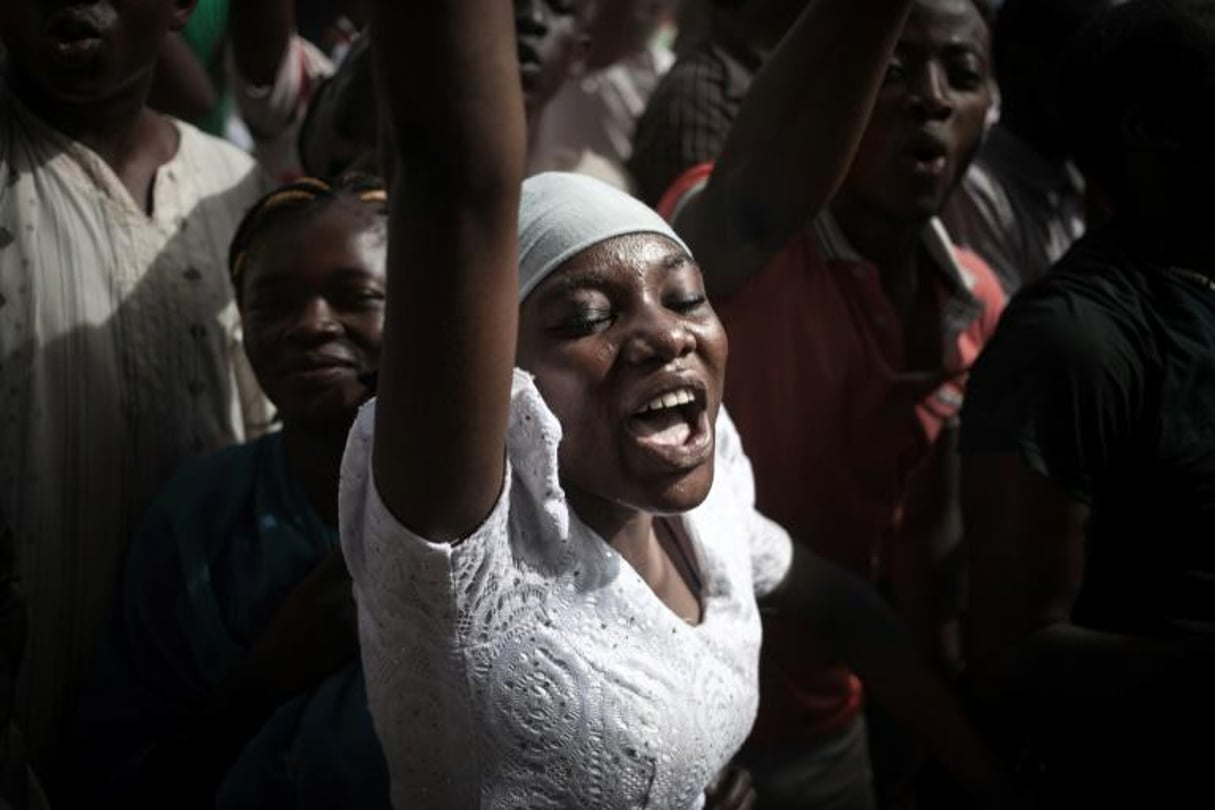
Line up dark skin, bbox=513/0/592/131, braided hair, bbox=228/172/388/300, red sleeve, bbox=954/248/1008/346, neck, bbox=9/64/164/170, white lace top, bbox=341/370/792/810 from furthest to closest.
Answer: dark skin, bbox=513/0/592/131 < red sleeve, bbox=954/248/1008/346 < neck, bbox=9/64/164/170 < braided hair, bbox=228/172/388/300 < white lace top, bbox=341/370/792/810

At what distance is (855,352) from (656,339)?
1.01 m

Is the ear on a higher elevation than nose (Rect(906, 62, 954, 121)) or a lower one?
higher

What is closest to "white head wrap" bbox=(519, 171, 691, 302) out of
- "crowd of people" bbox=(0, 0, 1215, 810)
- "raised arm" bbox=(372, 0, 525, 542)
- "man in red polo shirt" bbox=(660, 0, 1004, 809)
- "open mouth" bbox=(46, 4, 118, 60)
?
"crowd of people" bbox=(0, 0, 1215, 810)

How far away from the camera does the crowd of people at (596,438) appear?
1.53 meters

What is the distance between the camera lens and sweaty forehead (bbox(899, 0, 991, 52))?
2.65 m

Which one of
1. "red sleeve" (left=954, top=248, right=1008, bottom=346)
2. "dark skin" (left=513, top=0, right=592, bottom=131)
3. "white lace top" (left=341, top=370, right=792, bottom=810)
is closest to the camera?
"white lace top" (left=341, top=370, right=792, bottom=810)

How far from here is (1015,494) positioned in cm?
205

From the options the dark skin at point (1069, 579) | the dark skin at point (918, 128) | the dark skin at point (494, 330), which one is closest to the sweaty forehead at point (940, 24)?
the dark skin at point (918, 128)

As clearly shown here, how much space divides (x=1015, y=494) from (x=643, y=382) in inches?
25.4

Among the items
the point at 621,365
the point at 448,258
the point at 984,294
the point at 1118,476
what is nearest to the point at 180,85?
the point at 984,294

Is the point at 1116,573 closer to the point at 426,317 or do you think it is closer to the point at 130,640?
the point at 426,317

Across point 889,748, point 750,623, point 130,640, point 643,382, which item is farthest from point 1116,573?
point 130,640

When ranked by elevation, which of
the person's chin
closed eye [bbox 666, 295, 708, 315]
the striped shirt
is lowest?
the striped shirt

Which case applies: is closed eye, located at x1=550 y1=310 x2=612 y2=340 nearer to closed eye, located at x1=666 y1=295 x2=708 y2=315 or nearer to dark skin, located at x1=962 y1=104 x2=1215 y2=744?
closed eye, located at x1=666 y1=295 x2=708 y2=315
